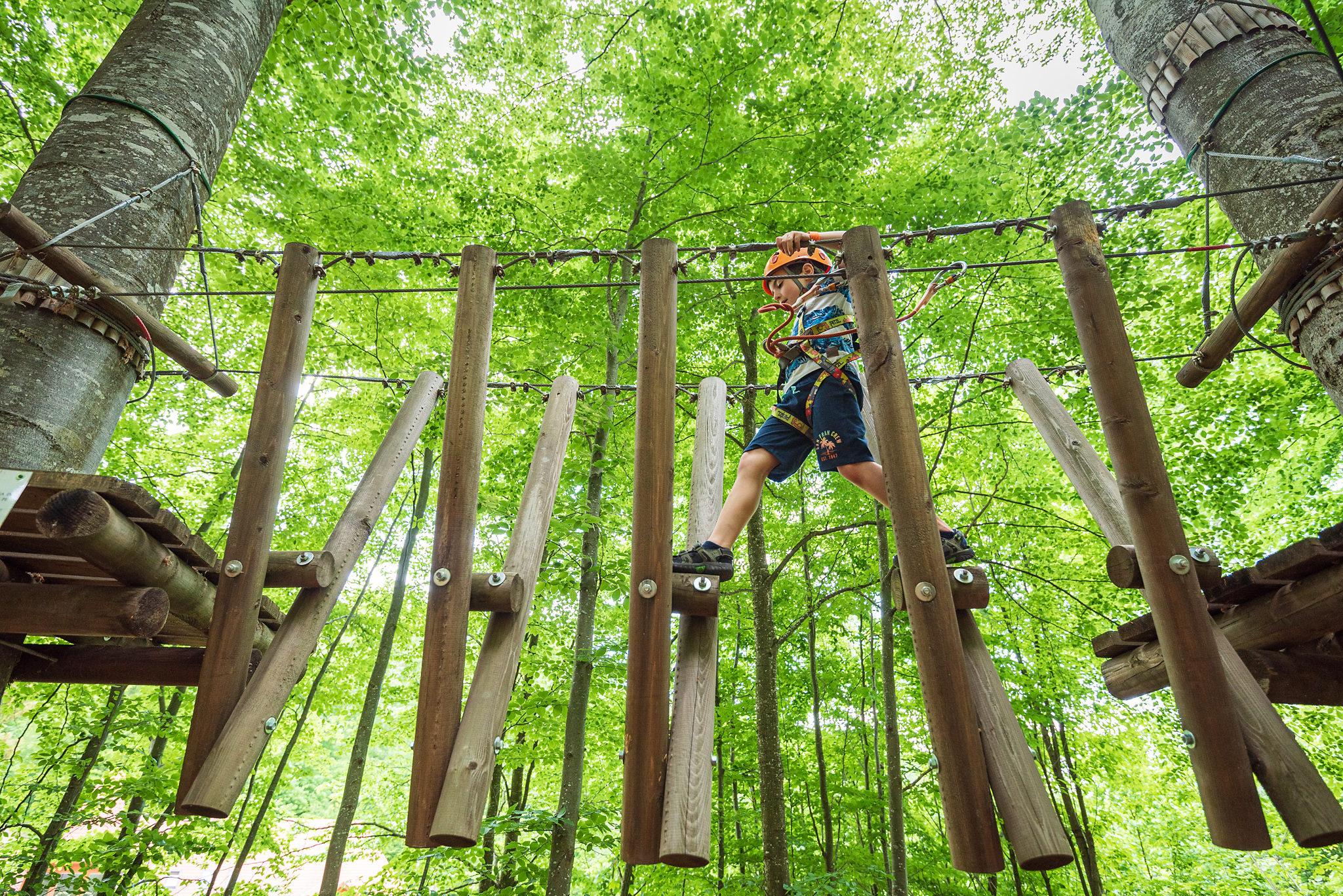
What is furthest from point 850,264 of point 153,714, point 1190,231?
point 153,714

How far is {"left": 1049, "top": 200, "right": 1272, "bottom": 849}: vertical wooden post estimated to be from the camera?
153cm

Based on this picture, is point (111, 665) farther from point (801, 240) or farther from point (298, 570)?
point (801, 240)

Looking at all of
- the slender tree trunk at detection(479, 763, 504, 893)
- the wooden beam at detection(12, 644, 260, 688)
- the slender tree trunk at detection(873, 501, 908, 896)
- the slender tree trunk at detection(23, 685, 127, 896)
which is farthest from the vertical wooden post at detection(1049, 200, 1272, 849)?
the slender tree trunk at detection(23, 685, 127, 896)

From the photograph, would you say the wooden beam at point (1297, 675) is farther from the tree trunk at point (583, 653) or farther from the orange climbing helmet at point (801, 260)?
the tree trunk at point (583, 653)

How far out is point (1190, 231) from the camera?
622 cm

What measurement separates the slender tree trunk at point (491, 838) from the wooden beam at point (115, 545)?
6.52 feet

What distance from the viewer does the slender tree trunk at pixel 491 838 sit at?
676 cm

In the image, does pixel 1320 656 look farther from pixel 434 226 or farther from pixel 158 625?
pixel 434 226

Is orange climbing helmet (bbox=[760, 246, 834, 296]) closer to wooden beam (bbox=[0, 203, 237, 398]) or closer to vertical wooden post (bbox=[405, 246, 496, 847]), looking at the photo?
vertical wooden post (bbox=[405, 246, 496, 847])

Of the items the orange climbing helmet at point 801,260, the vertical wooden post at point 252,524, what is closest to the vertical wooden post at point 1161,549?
the orange climbing helmet at point 801,260

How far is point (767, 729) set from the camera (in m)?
6.12

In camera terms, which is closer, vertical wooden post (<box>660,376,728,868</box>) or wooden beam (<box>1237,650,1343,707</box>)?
vertical wooden post (<box>660,376,728,868</box>)

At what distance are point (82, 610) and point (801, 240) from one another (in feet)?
8.96

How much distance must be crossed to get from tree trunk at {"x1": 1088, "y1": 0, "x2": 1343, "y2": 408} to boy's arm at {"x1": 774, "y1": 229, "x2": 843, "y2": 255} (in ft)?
5.83
